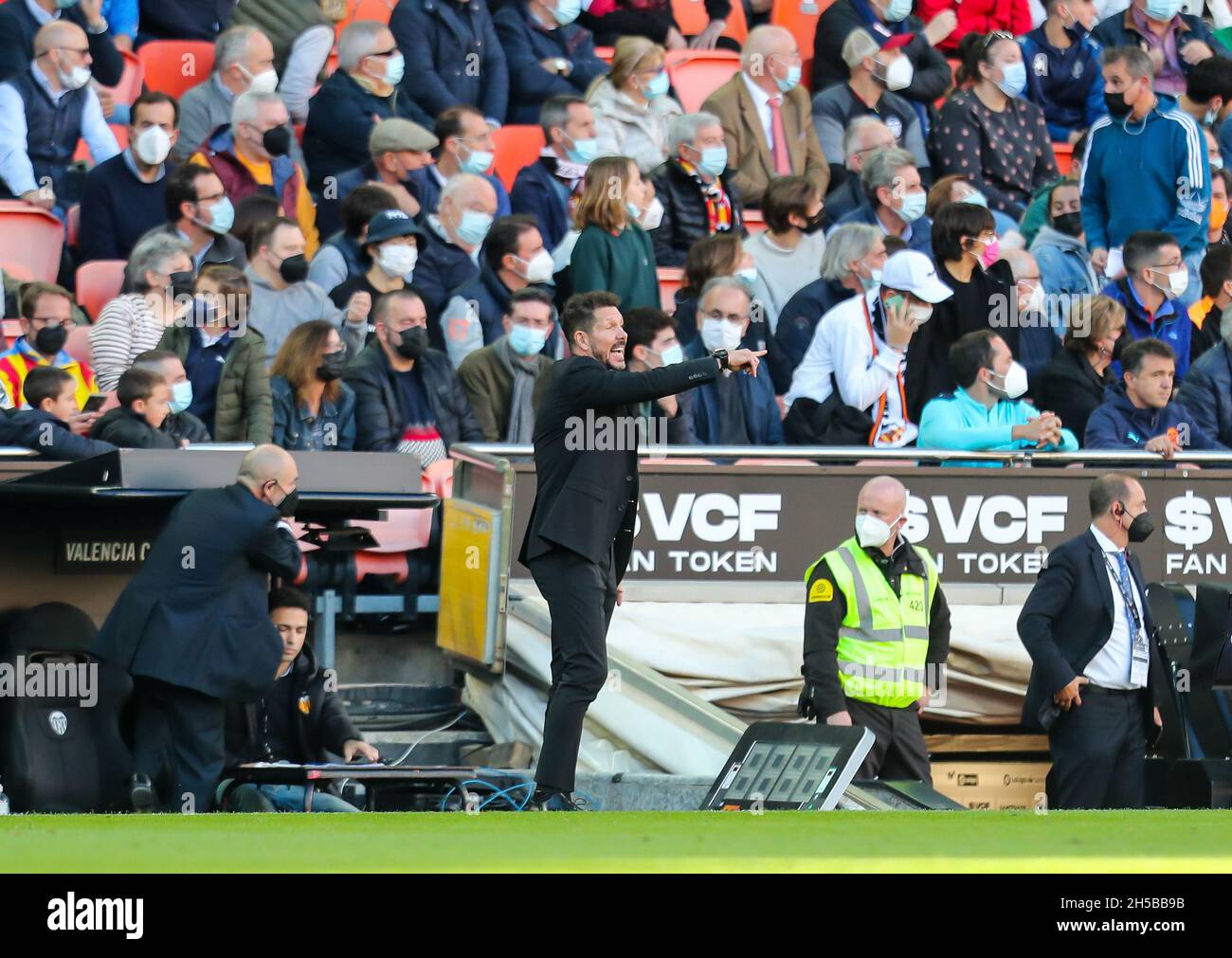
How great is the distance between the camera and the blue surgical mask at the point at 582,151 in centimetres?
1305

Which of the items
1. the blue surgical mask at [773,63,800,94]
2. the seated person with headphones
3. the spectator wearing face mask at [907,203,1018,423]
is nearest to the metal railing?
the spectator wearing face mask at [907,203,1018,423]

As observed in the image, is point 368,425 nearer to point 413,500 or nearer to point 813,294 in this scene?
point 413,500

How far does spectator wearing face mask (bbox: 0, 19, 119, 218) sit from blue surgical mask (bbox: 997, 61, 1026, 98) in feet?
17.9

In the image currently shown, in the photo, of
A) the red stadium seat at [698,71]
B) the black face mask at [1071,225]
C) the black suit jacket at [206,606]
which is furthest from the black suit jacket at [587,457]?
the red stadium seat at [698,71]

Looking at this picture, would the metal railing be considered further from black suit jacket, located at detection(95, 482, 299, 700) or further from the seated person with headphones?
black suit jacket, located at detection(95, 482, 299, 700)

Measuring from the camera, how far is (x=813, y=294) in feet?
40.0

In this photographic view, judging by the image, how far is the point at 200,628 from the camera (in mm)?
9180

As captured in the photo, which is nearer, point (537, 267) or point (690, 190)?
point (537, 267)

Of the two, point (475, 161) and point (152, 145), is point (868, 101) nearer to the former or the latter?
point (475, 161)

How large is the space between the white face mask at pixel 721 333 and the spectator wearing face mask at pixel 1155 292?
2.40 meters

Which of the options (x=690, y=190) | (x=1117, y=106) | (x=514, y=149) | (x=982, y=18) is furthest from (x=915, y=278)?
(x=982, y=18)

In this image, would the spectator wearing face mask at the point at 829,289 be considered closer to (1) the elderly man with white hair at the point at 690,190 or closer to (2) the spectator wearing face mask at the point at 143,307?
(1) the elderly man with white hair at the point at 690,190

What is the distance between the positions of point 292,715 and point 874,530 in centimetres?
265
